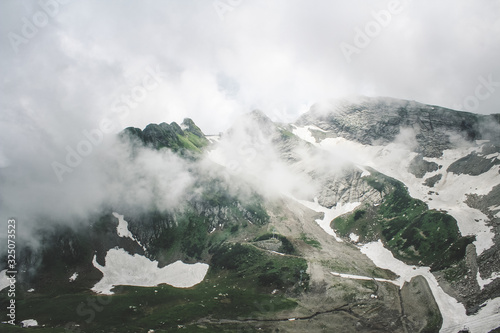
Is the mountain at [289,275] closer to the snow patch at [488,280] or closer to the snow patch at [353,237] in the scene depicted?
the snow patch at [488,280]

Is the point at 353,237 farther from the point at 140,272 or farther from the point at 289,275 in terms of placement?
the point at 140,272

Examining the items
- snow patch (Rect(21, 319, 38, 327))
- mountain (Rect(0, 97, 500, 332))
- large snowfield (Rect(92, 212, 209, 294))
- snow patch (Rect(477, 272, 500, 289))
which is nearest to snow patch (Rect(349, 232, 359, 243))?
mountain (Rect(0, 97, 500, 332))

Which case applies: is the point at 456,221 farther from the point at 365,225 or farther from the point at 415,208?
the point at 365,225

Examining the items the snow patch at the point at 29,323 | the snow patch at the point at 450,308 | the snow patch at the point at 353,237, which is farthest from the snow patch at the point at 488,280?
the snow patch at the point at 29,323

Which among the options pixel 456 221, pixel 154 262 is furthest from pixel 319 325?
pixel 154 262

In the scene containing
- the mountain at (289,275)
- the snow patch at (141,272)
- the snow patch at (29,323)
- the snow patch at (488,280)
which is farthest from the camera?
the snow patch at (141,272)

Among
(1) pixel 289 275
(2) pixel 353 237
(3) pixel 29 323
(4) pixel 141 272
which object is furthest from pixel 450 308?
(4) pixel 141 272
